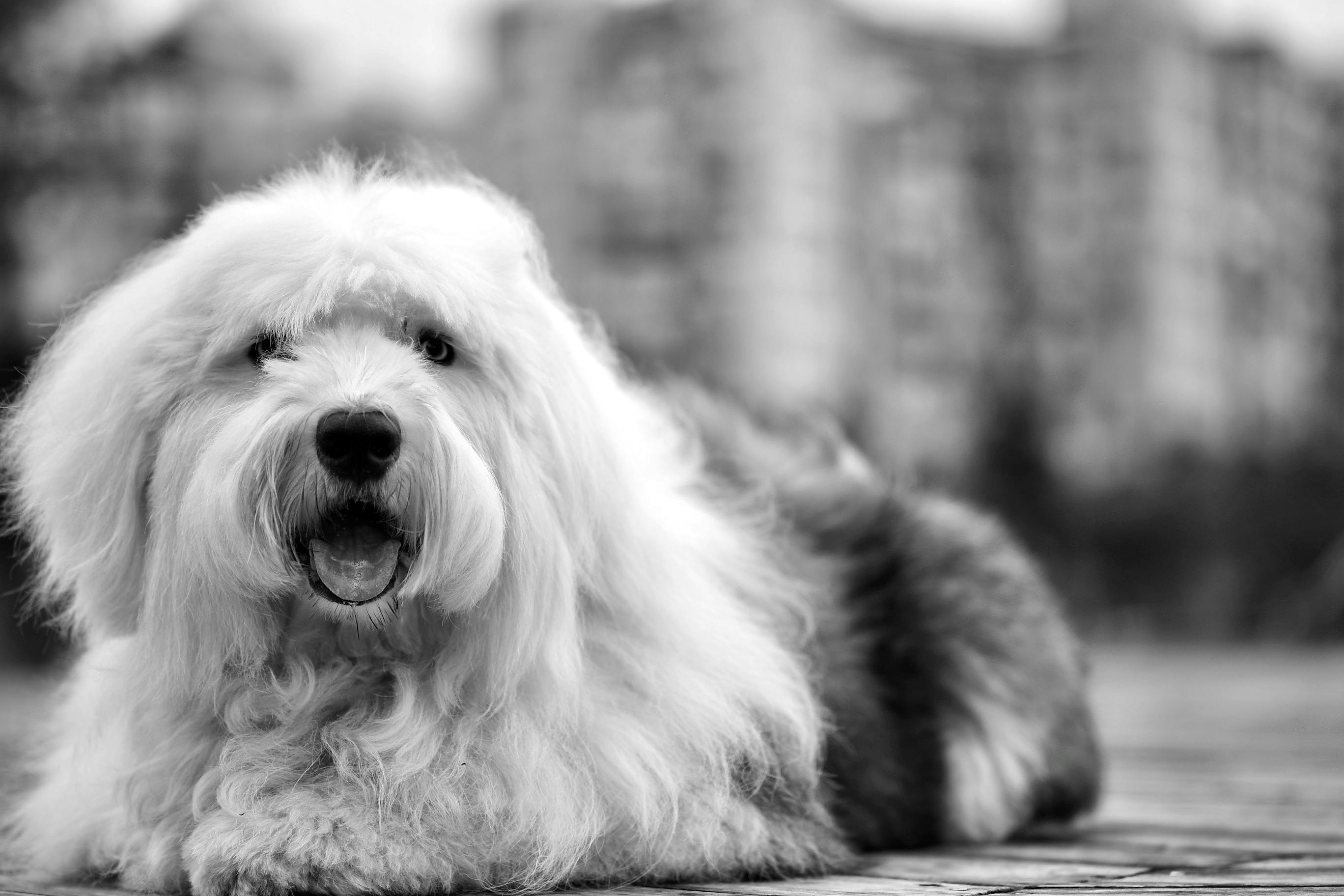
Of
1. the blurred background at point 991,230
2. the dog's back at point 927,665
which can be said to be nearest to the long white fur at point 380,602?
the dog's back at point 927,665

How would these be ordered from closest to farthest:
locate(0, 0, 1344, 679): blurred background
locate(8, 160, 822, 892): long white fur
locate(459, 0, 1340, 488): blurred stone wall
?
locate(8, 160, 822, 892): long white fur → locate(0, 0, 1344, 679): blurred background → locate(459, 0, 1340, 488): blurred stone wall

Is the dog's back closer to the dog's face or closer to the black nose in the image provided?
the dog's face

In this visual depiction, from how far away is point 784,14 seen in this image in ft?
120

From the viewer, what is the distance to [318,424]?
2777mm

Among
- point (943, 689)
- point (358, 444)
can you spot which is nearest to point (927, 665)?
point (943, 689)

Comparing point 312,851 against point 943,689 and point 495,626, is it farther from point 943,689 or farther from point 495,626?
point 943,689

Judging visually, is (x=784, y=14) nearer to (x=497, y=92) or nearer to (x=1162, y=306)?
(x=497, y=92)

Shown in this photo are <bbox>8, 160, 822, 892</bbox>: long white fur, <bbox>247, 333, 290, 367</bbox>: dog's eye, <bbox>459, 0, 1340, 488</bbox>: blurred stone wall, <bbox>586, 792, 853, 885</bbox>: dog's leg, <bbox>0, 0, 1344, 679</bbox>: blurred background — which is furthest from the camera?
<bbox>459, 0, 1340, 488</bbox>: blurred stone wall

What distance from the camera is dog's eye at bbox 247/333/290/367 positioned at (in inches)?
118

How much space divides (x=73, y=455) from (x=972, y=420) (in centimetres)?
3845

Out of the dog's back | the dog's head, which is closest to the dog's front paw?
the dog's head

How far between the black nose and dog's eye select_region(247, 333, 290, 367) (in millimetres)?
275

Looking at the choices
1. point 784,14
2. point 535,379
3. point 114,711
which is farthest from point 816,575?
point 784,14

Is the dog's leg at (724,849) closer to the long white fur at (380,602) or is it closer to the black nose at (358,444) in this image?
the long white fur at (380,602)
